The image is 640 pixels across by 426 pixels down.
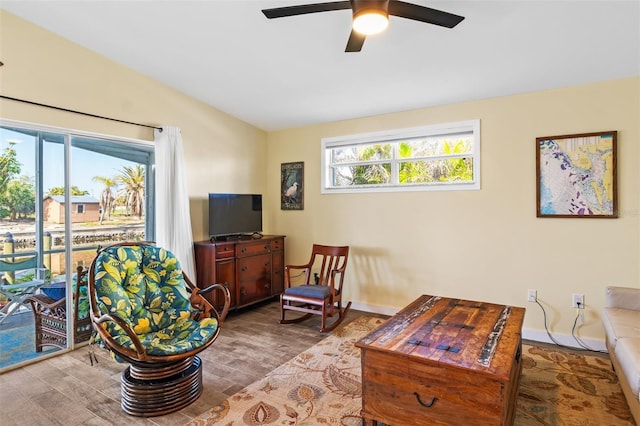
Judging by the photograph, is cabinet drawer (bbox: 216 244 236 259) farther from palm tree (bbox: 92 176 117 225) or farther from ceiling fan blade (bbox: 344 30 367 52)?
ceiling fan blade (bbox: 344 30 367 52)

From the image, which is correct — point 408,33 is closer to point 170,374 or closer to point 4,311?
point 170,374

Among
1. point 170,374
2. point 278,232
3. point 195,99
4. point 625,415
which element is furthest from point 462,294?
point 195,99

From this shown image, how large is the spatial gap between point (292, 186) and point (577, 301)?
3458mm

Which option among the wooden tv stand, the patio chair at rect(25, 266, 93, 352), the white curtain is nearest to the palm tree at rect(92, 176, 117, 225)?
the white curtain

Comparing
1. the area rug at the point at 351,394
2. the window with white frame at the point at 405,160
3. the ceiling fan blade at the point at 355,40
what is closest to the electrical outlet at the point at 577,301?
the area rug at the point at 351,394

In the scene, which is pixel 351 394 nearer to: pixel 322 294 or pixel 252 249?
pixel 322 294

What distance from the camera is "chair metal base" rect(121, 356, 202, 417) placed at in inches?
87.2

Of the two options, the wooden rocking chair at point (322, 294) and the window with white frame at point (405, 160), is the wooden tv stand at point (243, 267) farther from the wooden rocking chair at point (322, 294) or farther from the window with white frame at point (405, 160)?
the window with white frame at point (405, 160)

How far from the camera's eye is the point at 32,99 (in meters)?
2.87

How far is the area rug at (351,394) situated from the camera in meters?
2.15

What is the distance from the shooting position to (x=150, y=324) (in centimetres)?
255

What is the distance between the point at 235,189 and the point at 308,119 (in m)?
1.34

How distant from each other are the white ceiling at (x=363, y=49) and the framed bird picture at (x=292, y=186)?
50.3 inches

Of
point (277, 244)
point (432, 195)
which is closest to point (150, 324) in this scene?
point (277, 244)
